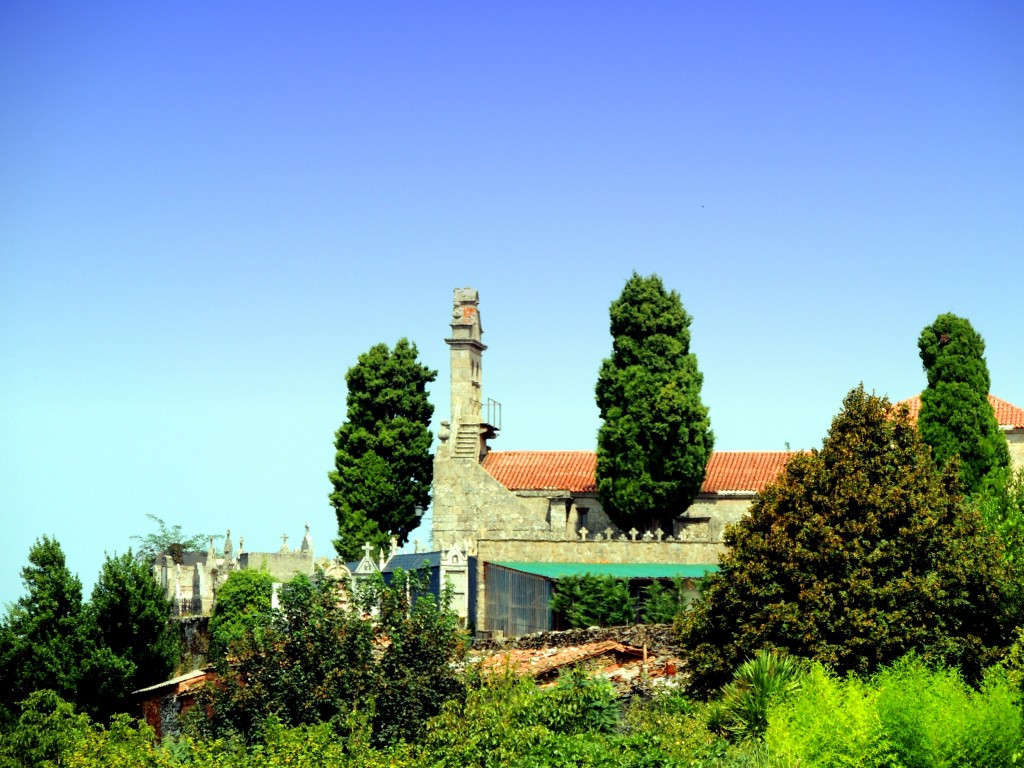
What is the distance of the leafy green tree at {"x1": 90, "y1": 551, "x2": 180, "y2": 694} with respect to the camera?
46.4 meters

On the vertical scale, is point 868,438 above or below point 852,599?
above

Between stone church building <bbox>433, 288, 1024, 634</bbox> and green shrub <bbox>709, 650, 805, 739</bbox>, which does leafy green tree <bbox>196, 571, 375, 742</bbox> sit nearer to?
green shrub <bbox>709, 650, 805, 739</bbox>

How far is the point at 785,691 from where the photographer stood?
2852cm

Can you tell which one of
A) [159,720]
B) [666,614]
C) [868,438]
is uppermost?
[868,438]

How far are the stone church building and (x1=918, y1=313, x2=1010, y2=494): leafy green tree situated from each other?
6174 mm

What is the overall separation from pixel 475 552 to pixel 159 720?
39.5 ft

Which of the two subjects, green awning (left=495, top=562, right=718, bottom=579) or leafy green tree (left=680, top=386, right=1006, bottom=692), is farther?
green awning (left=495, top=562, right=718, bottom=579)

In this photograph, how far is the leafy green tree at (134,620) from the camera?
46438 millimetres

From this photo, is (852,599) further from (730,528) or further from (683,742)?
(683,742)

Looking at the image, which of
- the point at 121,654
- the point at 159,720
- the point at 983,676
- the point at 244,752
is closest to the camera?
the point at 244,752

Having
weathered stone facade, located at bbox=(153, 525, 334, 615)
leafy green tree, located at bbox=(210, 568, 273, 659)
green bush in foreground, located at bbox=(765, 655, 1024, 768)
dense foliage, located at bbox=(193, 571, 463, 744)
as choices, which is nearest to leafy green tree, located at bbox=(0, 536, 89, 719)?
leafy green tree, located at bbox=(210, 568, 273, 659)

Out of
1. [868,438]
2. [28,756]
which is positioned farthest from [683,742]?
[28,756]

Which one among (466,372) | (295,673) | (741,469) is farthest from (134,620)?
(741,469)

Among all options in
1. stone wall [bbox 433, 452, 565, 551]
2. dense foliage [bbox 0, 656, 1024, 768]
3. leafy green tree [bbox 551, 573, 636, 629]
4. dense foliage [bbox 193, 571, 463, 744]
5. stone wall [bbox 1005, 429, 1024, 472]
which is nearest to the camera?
dense foliage [bbox 0, 656, 1024, 768]
